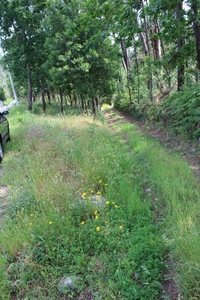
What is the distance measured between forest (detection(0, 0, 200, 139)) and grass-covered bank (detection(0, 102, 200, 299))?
9.66 feet

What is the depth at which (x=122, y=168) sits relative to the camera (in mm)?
5055

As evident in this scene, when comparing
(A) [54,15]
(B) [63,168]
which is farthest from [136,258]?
(A) [54,15]

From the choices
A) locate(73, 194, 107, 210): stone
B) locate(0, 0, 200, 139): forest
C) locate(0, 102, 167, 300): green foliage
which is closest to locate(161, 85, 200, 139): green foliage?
locate(0, 0, 200, 139): forest

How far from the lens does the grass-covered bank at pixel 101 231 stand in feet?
7.54

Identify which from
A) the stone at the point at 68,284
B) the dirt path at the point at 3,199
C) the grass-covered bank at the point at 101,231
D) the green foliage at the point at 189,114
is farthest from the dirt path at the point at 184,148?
the dirt path at the point at 3,199

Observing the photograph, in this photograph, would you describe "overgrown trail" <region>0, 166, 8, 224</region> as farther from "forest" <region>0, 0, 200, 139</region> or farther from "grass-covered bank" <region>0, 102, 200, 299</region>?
"forest" <region>0, 0, 200, 139</region>

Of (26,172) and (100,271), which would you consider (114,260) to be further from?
(26,172)

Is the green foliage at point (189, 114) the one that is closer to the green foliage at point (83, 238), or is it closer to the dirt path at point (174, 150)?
the dirt path at point (174, 150)

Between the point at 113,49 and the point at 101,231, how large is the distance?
13.7 metres

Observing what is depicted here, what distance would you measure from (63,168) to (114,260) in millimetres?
2977

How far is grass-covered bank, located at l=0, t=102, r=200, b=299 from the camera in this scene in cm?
230

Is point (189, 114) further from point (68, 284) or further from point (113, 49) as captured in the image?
point (113, 49)

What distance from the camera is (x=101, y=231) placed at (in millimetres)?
2920

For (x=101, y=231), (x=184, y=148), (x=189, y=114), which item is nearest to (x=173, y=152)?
(x=184, y=148)
